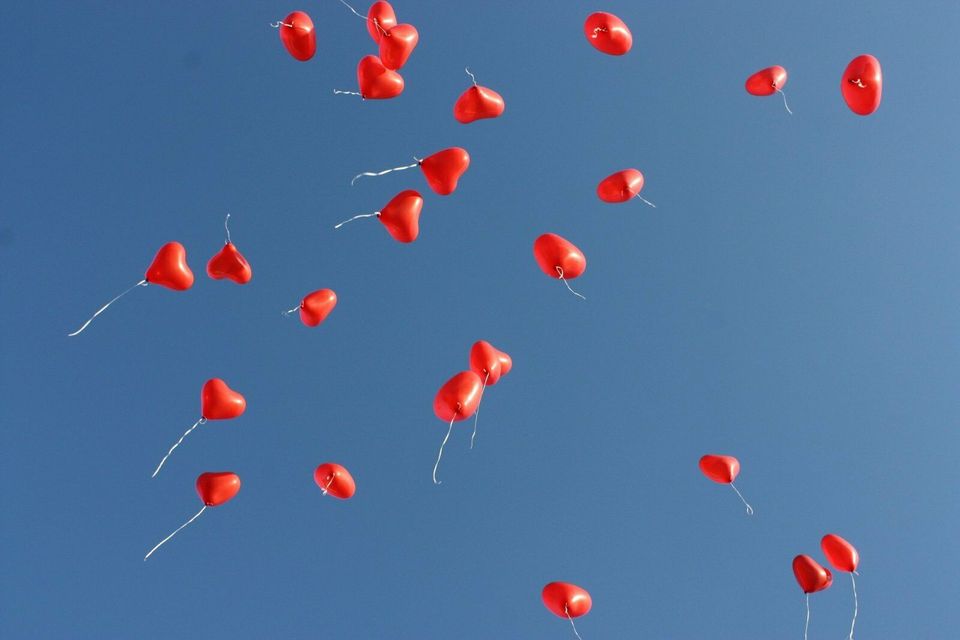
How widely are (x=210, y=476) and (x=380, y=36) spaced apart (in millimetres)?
3744

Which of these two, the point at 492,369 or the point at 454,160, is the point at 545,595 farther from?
the point at 454,160

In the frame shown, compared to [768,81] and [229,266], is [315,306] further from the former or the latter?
[768,81]

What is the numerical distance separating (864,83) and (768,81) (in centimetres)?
82

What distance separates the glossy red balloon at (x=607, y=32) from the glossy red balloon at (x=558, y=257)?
1733mm

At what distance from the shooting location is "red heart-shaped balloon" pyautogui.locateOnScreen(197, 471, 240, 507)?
6219mm

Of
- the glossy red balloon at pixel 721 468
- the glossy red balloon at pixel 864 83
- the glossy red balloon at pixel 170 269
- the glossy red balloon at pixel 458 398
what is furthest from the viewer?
the glossy red balloon at pixel 721 468

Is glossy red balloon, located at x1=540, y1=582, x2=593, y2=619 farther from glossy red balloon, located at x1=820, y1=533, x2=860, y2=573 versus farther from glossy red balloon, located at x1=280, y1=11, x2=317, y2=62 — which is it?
glossy red balloon, located at x1=280, y1=11, x2=317, y2=62

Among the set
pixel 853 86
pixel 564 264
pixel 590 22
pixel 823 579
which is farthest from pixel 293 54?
pixel 823 579

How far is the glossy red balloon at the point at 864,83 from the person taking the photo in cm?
614

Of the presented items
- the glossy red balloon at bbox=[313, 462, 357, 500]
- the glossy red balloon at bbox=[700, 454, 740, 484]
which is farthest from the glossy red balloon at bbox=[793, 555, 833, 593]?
the glossy red balloon at bbox=[313, 462, 357, 500]

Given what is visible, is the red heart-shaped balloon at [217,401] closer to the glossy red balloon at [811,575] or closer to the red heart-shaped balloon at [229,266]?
the red heart-shaped balloon at [229,266]

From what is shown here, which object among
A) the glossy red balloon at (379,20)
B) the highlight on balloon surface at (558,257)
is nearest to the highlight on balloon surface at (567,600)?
the highlight on balloon surface at (558,257)

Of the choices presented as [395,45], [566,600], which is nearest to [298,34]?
[395,45]

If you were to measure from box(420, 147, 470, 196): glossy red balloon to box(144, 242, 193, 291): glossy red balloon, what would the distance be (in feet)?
6.47
